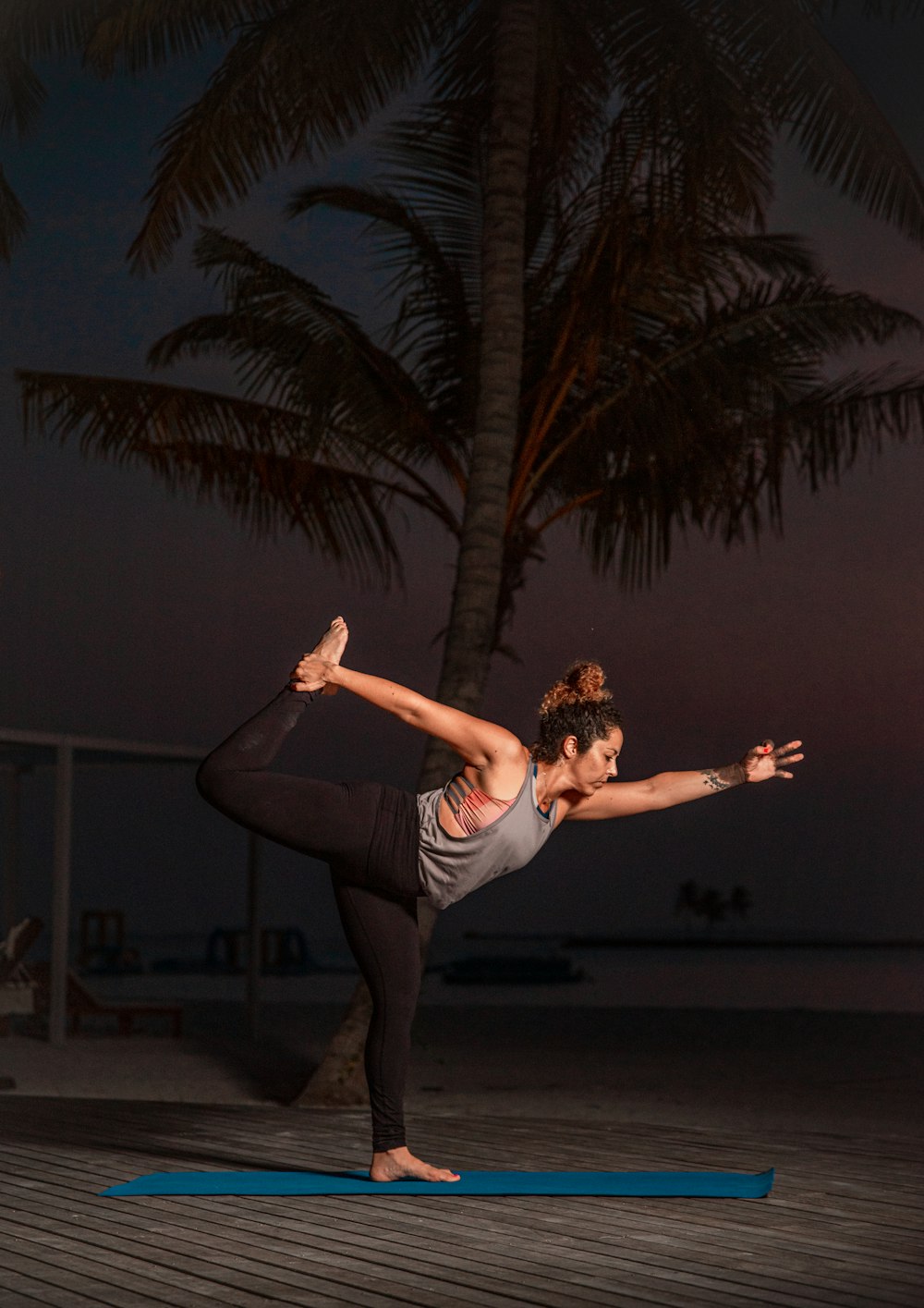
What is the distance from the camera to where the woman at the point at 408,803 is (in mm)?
4820

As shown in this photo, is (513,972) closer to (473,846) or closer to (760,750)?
(760,750)

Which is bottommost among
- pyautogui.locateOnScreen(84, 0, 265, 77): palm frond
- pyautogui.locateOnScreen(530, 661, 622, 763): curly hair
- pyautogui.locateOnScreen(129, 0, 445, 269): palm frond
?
pyautogui.locateOnScreen(530, 661, 622, 763): curly hair

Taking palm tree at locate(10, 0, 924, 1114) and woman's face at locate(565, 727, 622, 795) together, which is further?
palm tree at locate(10, 0, 924, 1114)

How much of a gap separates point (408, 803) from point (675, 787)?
35.3 inches

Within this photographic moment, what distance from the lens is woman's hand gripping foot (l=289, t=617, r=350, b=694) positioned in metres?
4.78

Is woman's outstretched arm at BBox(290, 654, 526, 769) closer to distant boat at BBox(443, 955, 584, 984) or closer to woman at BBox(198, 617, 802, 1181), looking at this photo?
woman at BBox(198, 617, 802, 1181)

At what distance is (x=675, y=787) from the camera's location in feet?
17.4

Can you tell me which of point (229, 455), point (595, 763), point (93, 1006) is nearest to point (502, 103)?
point (229, 455)

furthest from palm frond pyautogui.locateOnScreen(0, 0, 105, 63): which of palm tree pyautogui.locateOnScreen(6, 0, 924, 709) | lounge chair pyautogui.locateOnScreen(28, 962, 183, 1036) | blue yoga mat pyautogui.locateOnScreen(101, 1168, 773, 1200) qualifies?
blue yoga mat pyautogui.locateOnScreen(101, 1168, 773, 1200)

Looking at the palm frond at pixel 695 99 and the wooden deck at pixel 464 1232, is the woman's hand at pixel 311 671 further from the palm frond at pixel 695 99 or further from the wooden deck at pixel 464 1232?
the palm frond at pixel 695 99

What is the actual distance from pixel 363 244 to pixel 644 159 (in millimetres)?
1995

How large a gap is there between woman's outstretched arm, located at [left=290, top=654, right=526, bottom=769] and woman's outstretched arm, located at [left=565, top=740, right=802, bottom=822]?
0.43m

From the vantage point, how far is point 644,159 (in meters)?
10.4

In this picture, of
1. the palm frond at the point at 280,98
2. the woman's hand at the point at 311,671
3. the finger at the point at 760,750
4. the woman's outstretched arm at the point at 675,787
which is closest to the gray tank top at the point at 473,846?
the woman's outstretched arm at the point at 675,787
